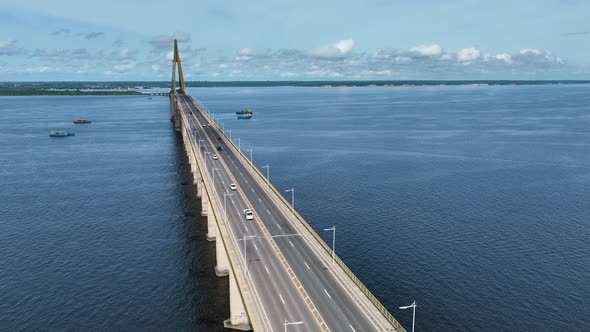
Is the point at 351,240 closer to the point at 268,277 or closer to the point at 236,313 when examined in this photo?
the point at 268,277

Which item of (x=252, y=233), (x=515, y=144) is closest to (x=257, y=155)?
(x=252, y=233)

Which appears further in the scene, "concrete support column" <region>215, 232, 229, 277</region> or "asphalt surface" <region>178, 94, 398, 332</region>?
"concrete support column" <region>215, 232, 229, 277</region>

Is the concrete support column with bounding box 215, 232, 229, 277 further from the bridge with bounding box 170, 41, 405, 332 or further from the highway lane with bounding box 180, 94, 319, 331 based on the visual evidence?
the highway lane with bounding box 180, 94, 319, 331

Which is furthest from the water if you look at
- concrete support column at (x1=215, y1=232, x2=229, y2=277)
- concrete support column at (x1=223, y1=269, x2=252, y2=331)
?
concrete support column at (x1=223, y1=269, x2=252, y2=331)

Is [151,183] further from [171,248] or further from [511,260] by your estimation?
[511,260]

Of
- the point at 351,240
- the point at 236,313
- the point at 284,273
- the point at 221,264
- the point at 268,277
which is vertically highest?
the point at 284,273

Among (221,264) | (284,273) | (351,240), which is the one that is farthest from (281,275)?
(351,240)

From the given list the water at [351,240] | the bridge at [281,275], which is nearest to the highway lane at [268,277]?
the bridge at [281,275]

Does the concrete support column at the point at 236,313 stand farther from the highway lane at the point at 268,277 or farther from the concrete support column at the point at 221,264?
the concrete support column at the point at 221,264
